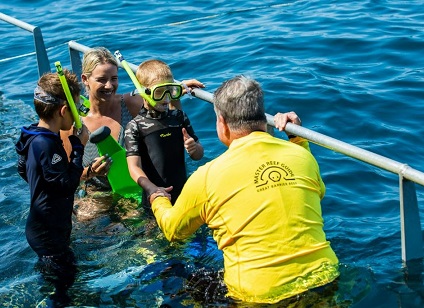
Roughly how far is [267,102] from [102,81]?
3.30 meters

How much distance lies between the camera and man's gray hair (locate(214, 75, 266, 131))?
4.36 m

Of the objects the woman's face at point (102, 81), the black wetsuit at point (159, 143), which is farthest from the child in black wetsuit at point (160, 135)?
the woman's face at point (102, 81)

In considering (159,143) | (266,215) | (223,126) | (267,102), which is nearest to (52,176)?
(159,143)

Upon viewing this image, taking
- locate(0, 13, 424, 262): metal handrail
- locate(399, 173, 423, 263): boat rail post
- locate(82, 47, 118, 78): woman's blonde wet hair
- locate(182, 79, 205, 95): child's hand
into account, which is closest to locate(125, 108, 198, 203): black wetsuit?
locate(182, 79, 205, 95): child's hand

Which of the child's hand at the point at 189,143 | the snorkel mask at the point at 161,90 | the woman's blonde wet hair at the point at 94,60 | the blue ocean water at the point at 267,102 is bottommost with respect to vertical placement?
the blue ocean water at the point at 267,102

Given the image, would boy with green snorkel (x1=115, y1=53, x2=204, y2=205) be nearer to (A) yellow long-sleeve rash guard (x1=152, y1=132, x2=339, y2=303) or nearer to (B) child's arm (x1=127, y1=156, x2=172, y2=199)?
(B) child's arm (x1=127, y1=156, x2=172, y2=199)

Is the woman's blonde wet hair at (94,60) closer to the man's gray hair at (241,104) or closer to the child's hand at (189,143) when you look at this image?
the child's hand at (189,143)

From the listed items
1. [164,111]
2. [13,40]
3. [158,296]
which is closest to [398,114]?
[164,111]

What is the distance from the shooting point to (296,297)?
437cm

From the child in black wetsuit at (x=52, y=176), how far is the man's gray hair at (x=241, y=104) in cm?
116

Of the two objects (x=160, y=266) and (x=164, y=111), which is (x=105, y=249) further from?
(x=164, y=111)

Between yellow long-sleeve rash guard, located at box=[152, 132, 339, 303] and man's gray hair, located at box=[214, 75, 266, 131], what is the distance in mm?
83

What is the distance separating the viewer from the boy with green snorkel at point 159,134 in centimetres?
558

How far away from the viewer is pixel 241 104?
4.36 m
